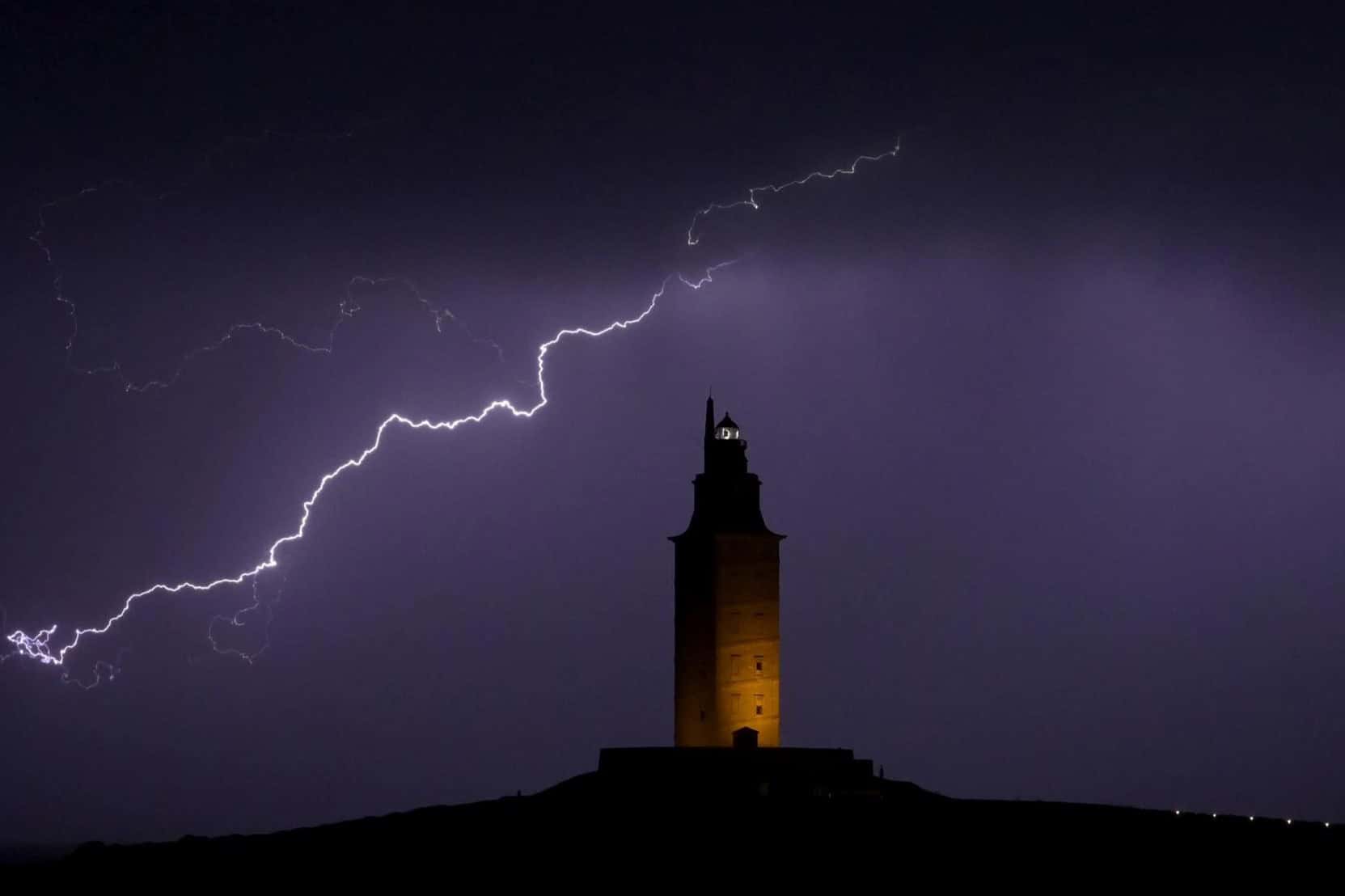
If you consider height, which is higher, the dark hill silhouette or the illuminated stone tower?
the illuminated stone tower

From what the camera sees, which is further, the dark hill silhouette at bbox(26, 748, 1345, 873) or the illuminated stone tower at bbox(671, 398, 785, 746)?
the illuminated stone tower at bbox(671, 398, 785, 746)

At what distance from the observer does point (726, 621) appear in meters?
46.6

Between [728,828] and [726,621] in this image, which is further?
[726,621]

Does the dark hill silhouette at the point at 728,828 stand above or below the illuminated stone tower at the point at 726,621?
below

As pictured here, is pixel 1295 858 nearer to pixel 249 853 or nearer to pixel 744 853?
pixel 744 853

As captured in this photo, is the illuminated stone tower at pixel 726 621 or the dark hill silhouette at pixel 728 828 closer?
the dark hill silhouette at pixel 728 828

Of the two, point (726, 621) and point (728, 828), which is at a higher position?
point (726, 621)

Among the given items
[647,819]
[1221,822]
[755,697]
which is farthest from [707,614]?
[1221,822]

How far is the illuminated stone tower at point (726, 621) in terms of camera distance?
46375mm

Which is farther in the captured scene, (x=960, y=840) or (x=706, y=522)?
(x=706, y=522)

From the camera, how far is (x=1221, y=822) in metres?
39.4

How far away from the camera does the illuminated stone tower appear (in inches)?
1826

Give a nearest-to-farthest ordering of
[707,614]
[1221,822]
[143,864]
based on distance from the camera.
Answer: [143,864]
[1221,822]
[707,614]

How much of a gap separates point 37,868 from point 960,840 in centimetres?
1770
